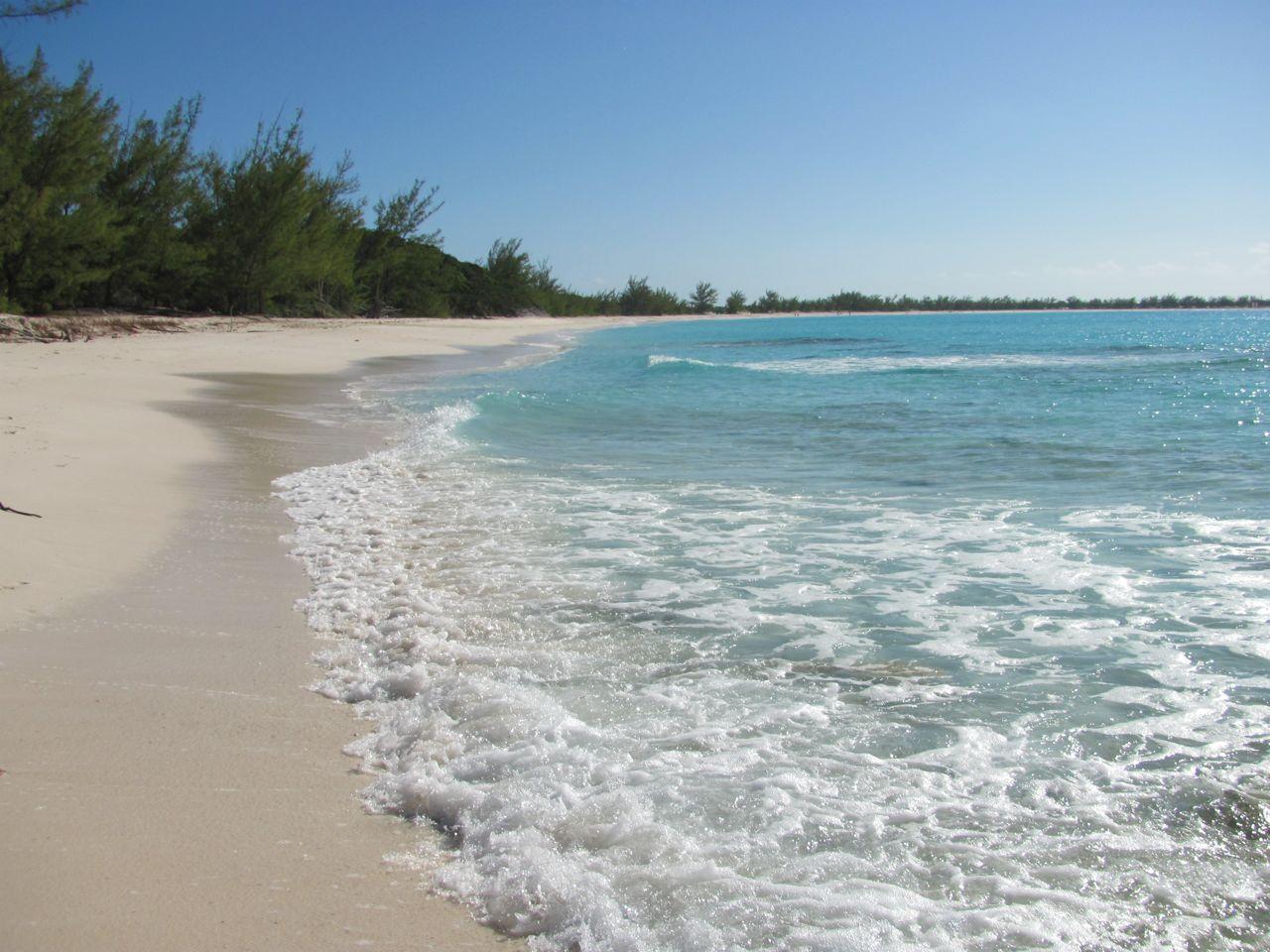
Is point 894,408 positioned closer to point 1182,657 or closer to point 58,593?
point 1182,657

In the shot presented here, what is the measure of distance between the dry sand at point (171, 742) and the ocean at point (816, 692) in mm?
178

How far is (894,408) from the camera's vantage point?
42.8ft

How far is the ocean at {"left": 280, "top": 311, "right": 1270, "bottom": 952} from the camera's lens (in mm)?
1986

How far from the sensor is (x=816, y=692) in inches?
123

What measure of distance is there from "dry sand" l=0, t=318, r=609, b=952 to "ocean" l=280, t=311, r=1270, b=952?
18 cm

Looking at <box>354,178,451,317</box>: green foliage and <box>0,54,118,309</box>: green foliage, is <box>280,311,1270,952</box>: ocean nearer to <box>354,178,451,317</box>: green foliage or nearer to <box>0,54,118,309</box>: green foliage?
<box>0,54,118,309</box>: green foliage

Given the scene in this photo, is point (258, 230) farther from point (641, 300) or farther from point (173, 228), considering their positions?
point (641, 300)

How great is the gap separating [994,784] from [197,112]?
29856 mm

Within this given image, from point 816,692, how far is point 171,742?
2050 mm

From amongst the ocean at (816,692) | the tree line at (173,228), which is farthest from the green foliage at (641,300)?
the ocean at (816,692)

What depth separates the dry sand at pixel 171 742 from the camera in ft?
5.92

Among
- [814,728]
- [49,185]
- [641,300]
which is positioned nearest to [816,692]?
[814,728]

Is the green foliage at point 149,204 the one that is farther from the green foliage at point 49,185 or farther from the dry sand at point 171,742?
the dry sand at point 171,742

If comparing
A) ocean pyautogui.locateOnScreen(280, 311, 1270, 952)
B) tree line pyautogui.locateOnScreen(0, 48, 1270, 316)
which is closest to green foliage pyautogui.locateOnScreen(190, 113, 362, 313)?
tree line pyautogui.locateOnScreen(0, 48, 1270, 316)
